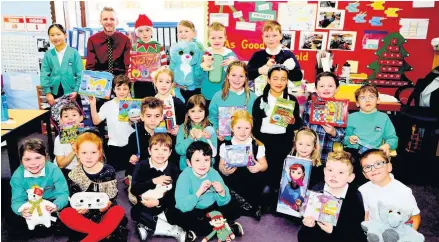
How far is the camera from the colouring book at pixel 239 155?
116 inches

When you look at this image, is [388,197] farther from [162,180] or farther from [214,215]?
[162,180]

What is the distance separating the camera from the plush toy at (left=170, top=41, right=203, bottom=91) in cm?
356

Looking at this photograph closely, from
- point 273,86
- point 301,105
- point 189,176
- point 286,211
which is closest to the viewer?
point 189,176

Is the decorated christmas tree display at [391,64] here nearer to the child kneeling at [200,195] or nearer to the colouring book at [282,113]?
A: the colouring book at [282,113]

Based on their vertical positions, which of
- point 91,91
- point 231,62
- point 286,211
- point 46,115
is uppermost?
point 231,62

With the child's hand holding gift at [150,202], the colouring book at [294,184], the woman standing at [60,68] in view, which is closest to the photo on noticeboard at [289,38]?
the colouring book at [294,184]

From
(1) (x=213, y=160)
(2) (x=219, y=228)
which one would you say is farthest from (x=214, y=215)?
(1) (x=213, y=160)

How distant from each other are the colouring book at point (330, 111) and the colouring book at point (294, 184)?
48 cm

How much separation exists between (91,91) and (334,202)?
2356 mm

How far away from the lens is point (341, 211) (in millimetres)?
2523

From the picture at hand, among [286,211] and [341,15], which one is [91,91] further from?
[341,15]

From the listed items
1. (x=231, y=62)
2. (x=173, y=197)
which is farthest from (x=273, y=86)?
(x=173, y=197)

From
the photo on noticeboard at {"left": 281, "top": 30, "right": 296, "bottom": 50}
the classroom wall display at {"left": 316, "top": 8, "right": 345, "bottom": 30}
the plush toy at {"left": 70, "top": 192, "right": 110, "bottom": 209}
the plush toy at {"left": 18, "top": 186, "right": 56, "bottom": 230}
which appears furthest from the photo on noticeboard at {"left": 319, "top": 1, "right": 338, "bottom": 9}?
the plush toy at {"left": 18, "top": 186, "right": 56, "bottom": 230}

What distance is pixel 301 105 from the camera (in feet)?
13.2
